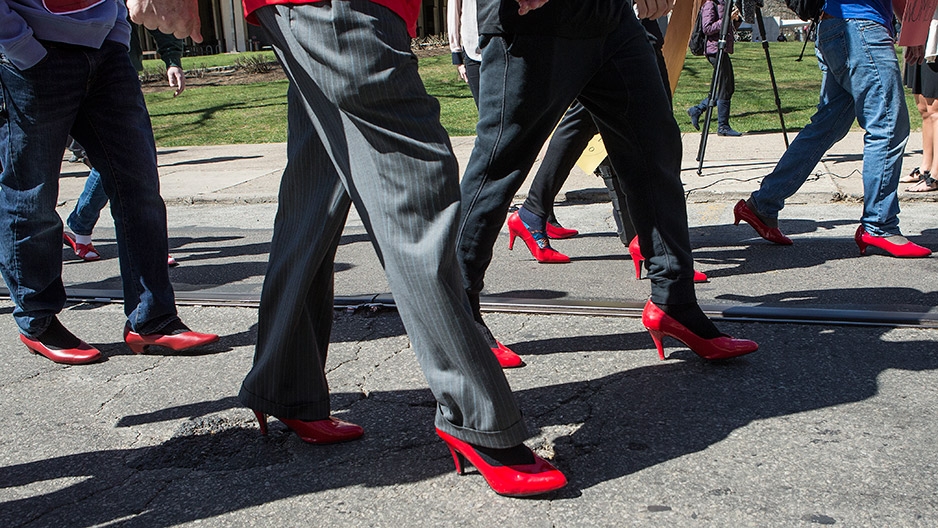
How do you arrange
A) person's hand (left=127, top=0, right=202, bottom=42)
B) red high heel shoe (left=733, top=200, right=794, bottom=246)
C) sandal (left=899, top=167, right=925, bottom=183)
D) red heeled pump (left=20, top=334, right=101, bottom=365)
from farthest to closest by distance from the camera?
1. sandal (left=899, top=167, right=925, bottom=183)
2. red high heel shoe (left=733, top=200, right=794, bottom=246)
3. red heeled pump (left=20, top=334, right=101, bottom=365)
4. person's hand (left=127, top=0, right=202, bottom=42)

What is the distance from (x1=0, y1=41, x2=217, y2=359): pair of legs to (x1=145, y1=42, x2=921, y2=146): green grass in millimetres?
7863

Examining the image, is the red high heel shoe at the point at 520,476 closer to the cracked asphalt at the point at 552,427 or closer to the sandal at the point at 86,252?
the cracked asphalt at the point at 552,427

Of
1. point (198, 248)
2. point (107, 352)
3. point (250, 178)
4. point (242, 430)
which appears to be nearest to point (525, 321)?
point (242, 430)

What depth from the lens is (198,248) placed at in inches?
244

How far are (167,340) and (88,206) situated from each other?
242 cm

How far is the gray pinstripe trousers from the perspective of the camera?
2.08 meters

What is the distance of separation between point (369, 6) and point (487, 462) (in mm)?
1123

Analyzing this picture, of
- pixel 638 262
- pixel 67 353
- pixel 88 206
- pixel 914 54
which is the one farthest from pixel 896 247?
pixel 88 206

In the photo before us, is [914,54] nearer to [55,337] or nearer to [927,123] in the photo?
A: [927,123]

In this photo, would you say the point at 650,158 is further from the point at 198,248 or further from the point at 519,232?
the point at 198,248

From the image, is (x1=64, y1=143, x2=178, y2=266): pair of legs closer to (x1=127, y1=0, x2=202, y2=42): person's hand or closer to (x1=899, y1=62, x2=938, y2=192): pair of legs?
(x1=127, y1=0, x2=202, y2=42): person's hand

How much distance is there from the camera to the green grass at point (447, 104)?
491 inches

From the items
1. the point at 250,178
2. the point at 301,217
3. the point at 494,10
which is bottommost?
the point at 250,178

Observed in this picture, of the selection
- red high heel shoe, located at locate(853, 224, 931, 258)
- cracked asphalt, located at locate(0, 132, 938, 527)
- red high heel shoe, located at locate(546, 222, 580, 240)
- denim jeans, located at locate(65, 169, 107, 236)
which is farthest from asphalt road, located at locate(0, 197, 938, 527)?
denim jeans, located at locate(65, 169, 107, 236)
